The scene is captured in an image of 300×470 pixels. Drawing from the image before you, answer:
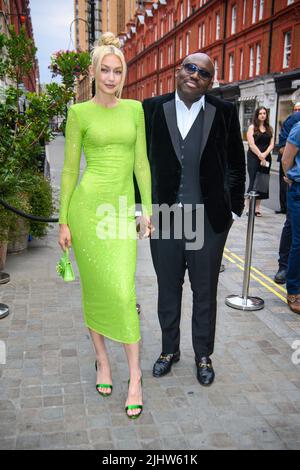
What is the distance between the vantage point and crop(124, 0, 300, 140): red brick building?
82.7ft

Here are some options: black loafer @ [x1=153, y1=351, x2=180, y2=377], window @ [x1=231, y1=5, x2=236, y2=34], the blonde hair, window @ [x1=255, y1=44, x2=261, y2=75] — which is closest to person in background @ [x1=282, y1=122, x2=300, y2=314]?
black loafer @ [x1=153, y1=351, x2=180, y2=377]

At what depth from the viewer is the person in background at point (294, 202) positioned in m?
4.28

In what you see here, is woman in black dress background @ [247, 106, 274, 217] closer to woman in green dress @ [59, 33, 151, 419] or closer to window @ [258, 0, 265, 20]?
woman in green dress @ [59, 33, 151, 419]

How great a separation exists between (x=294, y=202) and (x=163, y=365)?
7.05 feet

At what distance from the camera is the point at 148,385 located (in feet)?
10.4

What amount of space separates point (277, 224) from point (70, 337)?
19.2ft

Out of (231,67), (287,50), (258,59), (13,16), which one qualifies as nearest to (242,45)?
(231,67)

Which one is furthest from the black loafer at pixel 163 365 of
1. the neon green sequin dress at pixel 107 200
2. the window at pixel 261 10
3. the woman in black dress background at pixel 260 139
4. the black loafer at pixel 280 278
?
the window at pixel 261 10

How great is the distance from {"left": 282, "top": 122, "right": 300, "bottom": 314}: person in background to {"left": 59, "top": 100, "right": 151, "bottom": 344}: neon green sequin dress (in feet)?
6.55

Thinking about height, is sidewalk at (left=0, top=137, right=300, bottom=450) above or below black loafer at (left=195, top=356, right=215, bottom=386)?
below

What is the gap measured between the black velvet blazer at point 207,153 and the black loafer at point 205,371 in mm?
975

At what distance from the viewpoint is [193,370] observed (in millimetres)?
3400

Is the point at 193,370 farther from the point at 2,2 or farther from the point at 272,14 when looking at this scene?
the point at 272,14

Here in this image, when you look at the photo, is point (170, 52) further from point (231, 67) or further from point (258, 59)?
point (258, 59)
